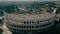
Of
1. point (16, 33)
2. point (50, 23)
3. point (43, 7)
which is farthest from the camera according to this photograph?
point (43, 7)

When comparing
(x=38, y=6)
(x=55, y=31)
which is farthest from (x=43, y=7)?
(x=55, y=31)

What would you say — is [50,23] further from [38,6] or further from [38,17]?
[38,6]

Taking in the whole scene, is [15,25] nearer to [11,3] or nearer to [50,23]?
[50,23]

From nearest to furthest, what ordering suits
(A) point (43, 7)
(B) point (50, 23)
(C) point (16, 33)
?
1. (C) point (16, 33)
2. (B) point (50, 23)
3. (A) point (43, 7)

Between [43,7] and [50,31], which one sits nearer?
[50,31]

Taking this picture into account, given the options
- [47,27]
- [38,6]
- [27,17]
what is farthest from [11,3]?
[47,27]

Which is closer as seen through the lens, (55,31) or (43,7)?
(55,31)

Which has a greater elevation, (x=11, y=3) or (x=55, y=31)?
(x=11, y=3)

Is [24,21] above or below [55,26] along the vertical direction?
above

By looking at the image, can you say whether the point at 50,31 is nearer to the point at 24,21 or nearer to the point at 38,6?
the point at 24,21
